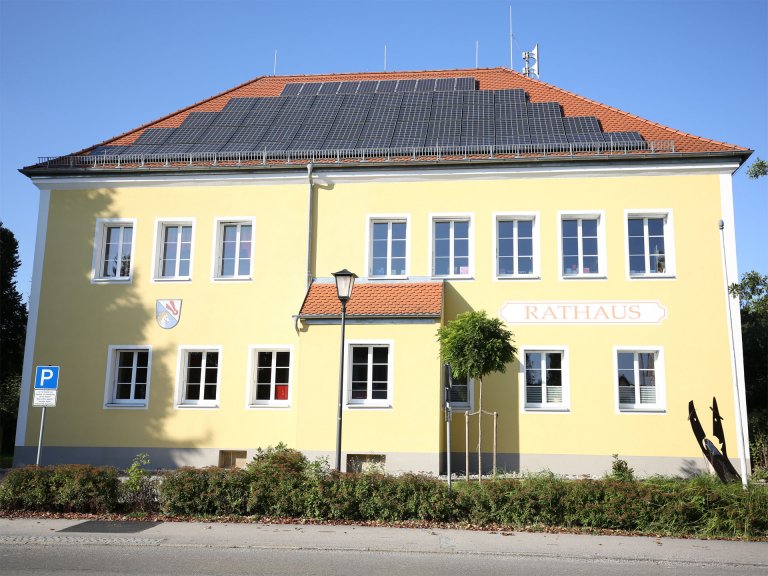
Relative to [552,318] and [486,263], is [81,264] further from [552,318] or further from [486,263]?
[552,318]

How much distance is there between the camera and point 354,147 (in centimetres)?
2067

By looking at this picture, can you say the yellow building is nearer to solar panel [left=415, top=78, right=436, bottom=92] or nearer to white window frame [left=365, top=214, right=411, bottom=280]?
white window frame [left=365, top=214, right=411, bottom=280]

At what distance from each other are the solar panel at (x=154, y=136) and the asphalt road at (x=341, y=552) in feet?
44.3

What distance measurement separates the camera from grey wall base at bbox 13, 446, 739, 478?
17281 mm

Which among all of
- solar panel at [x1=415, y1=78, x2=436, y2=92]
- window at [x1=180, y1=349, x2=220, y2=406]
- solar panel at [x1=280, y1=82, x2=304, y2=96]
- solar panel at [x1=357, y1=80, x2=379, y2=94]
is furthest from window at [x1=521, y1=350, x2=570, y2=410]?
solar panel at [x1=280, y1=82, x2=304, y2=96]

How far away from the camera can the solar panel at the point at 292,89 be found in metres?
25.2

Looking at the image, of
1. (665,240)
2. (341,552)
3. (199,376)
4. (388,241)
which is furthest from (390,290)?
(341,552)

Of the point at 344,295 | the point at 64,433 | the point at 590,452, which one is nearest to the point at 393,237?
the point at 344,295

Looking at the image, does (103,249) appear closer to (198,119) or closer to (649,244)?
(198,119)

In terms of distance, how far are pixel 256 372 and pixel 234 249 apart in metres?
3.58

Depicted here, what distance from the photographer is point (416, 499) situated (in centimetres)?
1155

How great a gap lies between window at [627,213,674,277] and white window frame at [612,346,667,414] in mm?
1930

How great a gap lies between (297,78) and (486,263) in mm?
12662

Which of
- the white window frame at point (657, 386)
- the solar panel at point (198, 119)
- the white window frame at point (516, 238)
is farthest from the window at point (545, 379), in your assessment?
the solar panel at point (198, 119)
